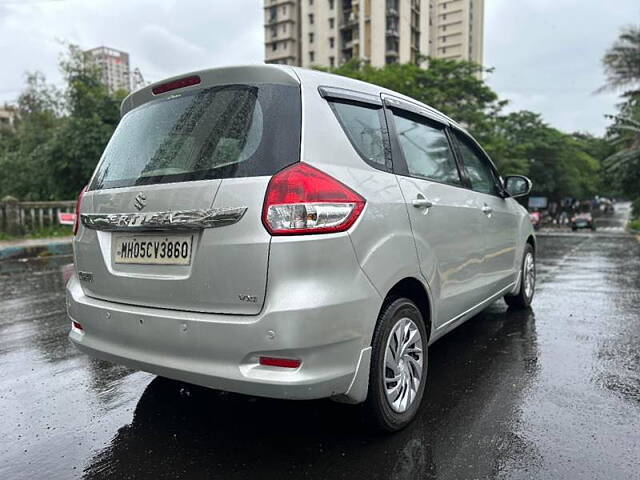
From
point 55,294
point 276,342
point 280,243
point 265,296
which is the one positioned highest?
point 280,243

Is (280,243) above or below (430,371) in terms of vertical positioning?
above

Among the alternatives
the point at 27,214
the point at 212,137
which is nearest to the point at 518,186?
the point at 212,137

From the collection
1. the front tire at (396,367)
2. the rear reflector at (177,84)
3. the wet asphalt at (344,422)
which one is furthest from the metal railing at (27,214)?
the front tire at (396,367)

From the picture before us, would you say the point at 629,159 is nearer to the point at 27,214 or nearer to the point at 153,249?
the point at 27,214

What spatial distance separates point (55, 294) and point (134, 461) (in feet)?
16.3

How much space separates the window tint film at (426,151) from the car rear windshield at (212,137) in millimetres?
883

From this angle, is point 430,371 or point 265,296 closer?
point 265,296

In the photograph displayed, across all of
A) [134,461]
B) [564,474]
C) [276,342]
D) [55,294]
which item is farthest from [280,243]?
[55,294]

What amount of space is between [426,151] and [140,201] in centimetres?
177

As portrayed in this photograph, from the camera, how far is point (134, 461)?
236cm

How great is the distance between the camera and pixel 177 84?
261cm

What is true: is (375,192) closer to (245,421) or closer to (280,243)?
(280,243)

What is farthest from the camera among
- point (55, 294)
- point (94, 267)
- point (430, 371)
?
point (55, 294)

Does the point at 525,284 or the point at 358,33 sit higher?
the point at 358,33
